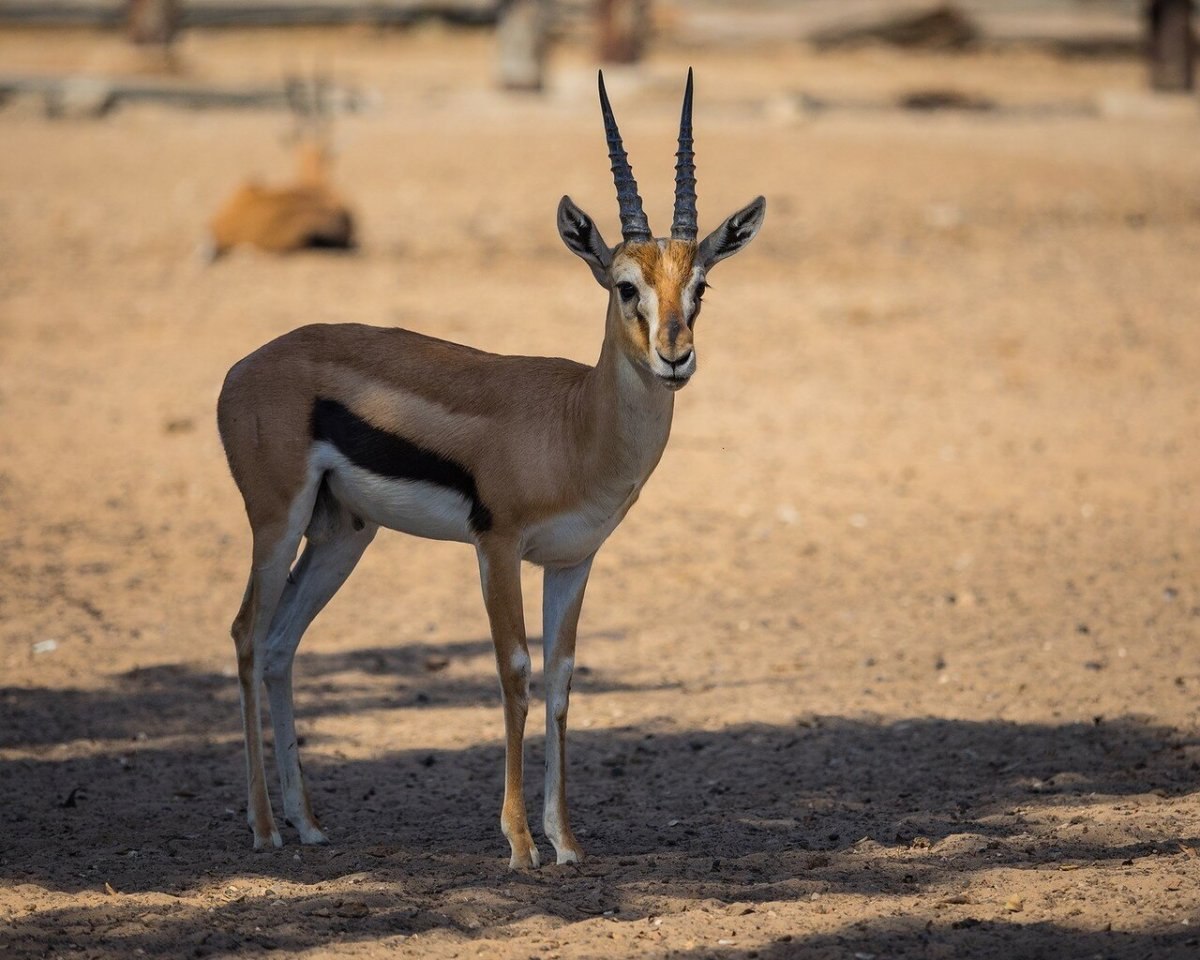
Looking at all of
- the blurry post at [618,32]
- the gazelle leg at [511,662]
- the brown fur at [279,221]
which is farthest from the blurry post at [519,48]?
the gazelle leg at [511,662]

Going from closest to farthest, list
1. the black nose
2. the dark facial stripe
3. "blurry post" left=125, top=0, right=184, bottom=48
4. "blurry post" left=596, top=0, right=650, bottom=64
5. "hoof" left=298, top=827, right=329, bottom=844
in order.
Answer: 1. the black nose
2. the dark facial stripe
3. "hoof" left=298, top=827, right=329, bottom=844
4. "blurry post" left=596, top=0, right=650, bottom=64
5. "blurry post" left=125, top=0, right=184, bottom=48

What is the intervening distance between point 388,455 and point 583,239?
99 cm

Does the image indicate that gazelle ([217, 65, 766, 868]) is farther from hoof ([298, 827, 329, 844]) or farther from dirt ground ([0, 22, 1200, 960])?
dirt ground ([0, 22, 1200, 960])

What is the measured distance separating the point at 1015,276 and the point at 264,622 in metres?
11.1

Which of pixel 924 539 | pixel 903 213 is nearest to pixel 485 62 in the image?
pixel 903 213

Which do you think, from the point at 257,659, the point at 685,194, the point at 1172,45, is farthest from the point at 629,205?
the point at 1172,45

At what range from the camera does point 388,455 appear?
5.71 m

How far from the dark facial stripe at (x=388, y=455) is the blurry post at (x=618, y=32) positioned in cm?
2274

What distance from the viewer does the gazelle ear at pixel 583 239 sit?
553 centimetres

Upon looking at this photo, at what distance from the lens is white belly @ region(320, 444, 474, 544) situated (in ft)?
18.7

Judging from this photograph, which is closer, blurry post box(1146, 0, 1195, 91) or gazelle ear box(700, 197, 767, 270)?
gazelle ear box(700, 197, 767, 270)

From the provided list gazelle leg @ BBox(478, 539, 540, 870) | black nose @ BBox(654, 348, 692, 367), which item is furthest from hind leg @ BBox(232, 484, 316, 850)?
black nose @ BBox(654, 348, 692, 367)

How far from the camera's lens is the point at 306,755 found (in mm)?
6977

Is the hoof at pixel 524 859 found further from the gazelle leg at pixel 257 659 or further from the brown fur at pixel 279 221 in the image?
the brown fur at pixel 279 221
